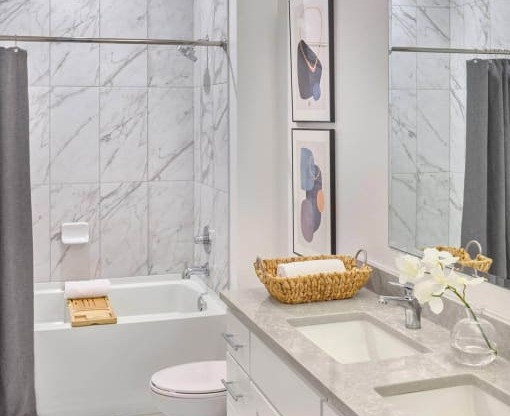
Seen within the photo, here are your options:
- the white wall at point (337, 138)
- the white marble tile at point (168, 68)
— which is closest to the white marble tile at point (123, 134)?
the white marble tile at point (168, 68)

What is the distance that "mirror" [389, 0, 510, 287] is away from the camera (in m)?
1.77

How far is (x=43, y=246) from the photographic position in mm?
4254

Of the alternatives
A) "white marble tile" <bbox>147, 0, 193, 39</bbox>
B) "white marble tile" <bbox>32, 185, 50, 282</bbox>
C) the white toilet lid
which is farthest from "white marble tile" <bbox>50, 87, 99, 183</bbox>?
the white toilet lid

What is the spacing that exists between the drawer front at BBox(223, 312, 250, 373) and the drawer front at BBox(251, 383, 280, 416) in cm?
9

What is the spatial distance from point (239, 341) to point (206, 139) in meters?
2.03

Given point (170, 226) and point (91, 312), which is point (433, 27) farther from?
point (170, 226)

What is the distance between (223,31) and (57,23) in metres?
1.22

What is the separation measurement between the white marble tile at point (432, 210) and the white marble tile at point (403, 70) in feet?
0.99

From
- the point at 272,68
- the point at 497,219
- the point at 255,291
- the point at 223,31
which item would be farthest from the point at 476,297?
the point at 223,31

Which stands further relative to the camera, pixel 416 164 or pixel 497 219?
pixel 416 164

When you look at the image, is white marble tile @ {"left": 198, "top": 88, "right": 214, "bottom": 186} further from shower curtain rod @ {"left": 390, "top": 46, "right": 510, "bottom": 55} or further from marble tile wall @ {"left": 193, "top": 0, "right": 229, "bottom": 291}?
shower curtain rod @ {"left": 390, "top": 46, "right": 510, "bottom": 55}

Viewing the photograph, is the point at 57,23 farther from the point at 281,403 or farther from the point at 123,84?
the point at 281,403

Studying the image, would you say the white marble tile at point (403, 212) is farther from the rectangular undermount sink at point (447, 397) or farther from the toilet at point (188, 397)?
the toilet at point (188, 397)

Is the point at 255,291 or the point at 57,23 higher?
the point at 57,23
